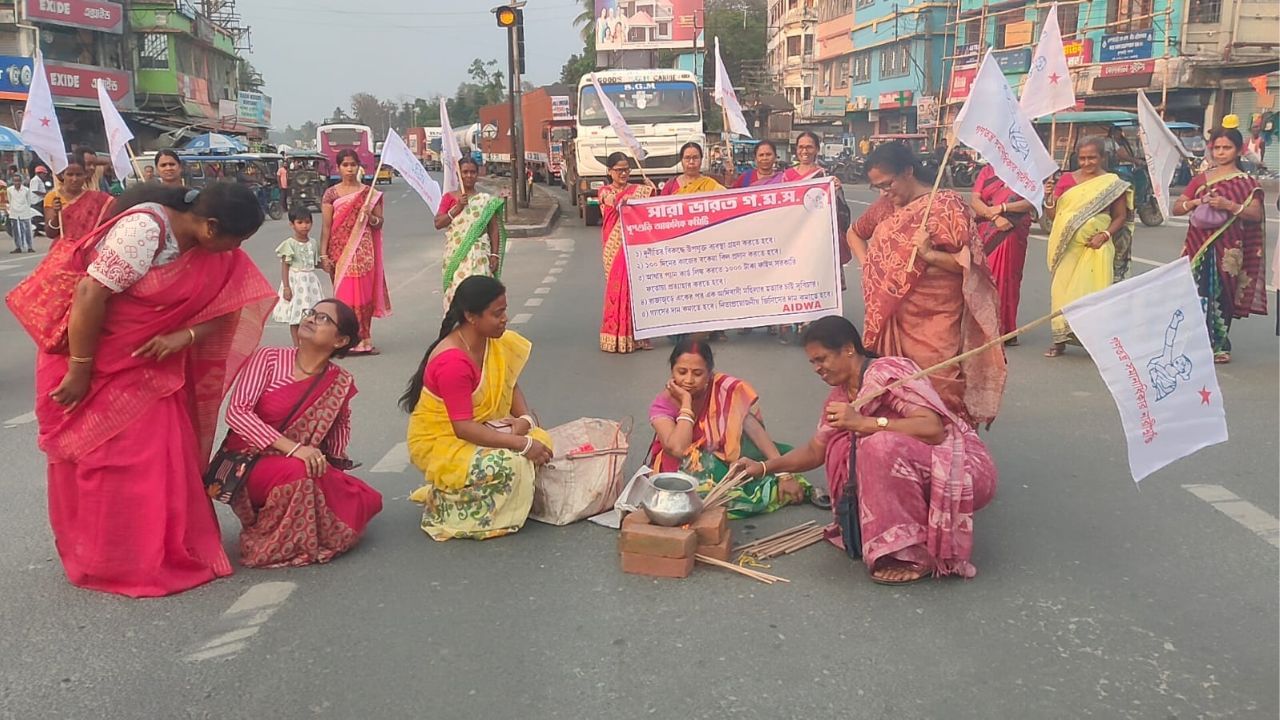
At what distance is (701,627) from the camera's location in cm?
326

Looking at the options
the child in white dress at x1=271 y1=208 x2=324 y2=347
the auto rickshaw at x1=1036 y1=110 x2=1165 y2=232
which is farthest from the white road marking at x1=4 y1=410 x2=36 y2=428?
the auto rickshaw at x1=1036 y1=110 x2=1165 y2=232

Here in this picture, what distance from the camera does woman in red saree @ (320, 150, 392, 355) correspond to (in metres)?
7.88

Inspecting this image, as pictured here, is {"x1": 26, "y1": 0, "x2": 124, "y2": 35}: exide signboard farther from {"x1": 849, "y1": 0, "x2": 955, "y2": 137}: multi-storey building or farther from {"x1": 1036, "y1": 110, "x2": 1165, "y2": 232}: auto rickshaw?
{"x1": 1036, "y1": 110, "x2": 1165, "y2": 232}: auto rickshaw

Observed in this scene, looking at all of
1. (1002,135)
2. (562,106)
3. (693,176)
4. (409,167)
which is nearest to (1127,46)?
(562,106)

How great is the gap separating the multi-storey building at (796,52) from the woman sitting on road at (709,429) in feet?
176

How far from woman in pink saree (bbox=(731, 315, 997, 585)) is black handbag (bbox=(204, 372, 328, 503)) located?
78.7 inches

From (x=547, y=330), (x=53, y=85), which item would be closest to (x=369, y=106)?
(x=53, y=85)

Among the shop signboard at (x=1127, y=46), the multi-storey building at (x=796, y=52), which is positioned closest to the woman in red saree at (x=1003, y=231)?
the shop signboard at (x=1127, y=46)

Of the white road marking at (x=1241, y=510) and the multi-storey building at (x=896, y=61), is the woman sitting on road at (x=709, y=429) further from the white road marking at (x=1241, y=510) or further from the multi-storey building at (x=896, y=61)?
the multi-storey building at (x=896, y=61)

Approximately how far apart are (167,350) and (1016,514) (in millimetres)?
3225

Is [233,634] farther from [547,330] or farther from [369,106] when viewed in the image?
[369,106]

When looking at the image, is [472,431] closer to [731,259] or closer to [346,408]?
[346,408]

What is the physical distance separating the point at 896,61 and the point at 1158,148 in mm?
41584

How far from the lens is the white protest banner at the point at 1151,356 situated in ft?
9.84
